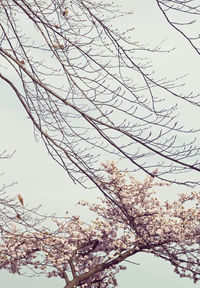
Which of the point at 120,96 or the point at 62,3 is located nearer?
the point at 120,96

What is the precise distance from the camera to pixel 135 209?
40.9 ft

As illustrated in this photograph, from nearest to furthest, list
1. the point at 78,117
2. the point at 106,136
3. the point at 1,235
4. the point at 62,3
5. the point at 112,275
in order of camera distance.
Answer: the point at 106,136 < the point at 78,117 < the point at 62,3 < the point at 1,235 < the point at 112,275

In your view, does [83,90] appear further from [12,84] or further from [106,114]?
[12,84]

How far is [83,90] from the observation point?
4039mm

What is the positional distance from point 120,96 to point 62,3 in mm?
1416

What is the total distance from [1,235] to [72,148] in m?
1.65

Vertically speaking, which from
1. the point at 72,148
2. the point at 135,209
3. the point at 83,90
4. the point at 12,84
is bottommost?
the point at 72,148

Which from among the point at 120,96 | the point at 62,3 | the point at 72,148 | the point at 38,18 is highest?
the point at 62,3

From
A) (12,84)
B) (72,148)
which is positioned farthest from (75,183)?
(12,84)

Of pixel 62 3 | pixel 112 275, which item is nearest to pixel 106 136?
pixel 62 3

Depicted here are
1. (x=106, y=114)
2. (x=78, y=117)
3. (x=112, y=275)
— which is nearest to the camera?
(x=106, y=114)

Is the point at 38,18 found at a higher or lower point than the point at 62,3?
lower

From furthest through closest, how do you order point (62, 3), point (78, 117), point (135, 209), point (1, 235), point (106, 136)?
point (135, 209) → point (1, 235) → point (62, 3) → point (78, 117) → point (106, 136)

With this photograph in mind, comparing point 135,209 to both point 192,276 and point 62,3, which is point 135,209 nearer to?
point 192,276
